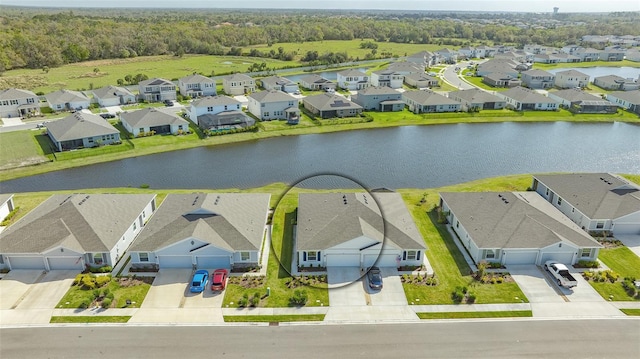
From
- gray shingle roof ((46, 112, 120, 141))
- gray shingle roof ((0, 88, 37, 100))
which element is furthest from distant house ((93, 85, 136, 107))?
gray shingle roof ((46, 112, 120, 141))

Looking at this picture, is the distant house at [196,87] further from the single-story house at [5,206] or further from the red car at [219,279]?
the red car at [219,279]

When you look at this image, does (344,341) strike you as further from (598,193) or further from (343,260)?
(598,193)

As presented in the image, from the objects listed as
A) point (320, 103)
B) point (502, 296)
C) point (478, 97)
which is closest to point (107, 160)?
point (320, 103)

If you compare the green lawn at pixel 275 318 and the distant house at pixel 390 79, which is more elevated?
the distant house at pixel 390 79

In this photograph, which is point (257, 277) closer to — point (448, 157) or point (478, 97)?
point (448, 157)

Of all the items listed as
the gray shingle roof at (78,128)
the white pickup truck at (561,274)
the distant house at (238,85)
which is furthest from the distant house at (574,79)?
the gray shingle roof at (78,128)

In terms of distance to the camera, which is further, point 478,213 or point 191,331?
point 478,213

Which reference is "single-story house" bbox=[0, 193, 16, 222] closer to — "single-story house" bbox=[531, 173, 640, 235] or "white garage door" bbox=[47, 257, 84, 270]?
"white garage door" bbox=[47, 257, 84, 270]
